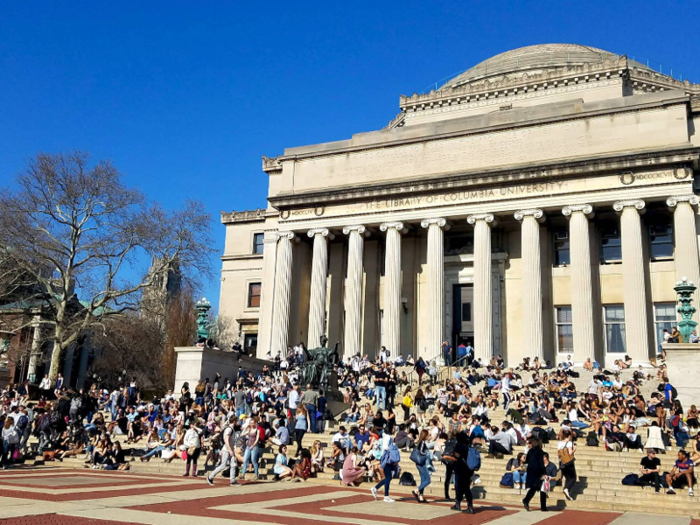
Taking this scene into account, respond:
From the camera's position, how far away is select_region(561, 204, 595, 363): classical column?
108ft

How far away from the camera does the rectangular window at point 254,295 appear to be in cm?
5028

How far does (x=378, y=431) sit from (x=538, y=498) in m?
5.81

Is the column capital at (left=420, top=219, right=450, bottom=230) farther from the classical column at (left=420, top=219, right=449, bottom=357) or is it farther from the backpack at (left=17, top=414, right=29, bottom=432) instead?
the backpack at (left=17, top=414, right=29, bottom=432)

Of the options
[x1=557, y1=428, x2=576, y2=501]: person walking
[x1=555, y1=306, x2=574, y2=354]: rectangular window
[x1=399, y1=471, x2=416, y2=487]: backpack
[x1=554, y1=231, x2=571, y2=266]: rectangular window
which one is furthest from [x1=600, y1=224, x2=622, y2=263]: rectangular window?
[x1=399, y1=471, x2=416, y2=487]: backpack

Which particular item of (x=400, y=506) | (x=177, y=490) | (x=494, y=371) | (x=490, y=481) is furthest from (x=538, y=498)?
(x=494, y=371)

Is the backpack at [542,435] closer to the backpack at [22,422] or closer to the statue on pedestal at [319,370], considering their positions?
the statue on pedestal at [319,370]

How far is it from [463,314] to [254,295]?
18297mm

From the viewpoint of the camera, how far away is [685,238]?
32.3m

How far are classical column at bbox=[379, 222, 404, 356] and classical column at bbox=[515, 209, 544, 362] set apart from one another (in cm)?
703

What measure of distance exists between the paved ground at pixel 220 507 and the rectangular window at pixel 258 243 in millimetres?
36880

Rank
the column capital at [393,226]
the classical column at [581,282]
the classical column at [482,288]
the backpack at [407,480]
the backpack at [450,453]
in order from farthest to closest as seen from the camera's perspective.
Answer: the column capital at [393,226], the classical column at [482,288], the classical column at [581,282], the backpack at [407,480], the backpack at [450,453]

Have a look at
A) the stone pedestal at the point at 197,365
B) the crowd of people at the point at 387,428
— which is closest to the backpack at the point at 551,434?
the crowd of people at the point at 387,428

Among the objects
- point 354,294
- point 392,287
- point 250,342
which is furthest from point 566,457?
point 250,342

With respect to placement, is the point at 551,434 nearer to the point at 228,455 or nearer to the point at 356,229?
the point at 228,455
